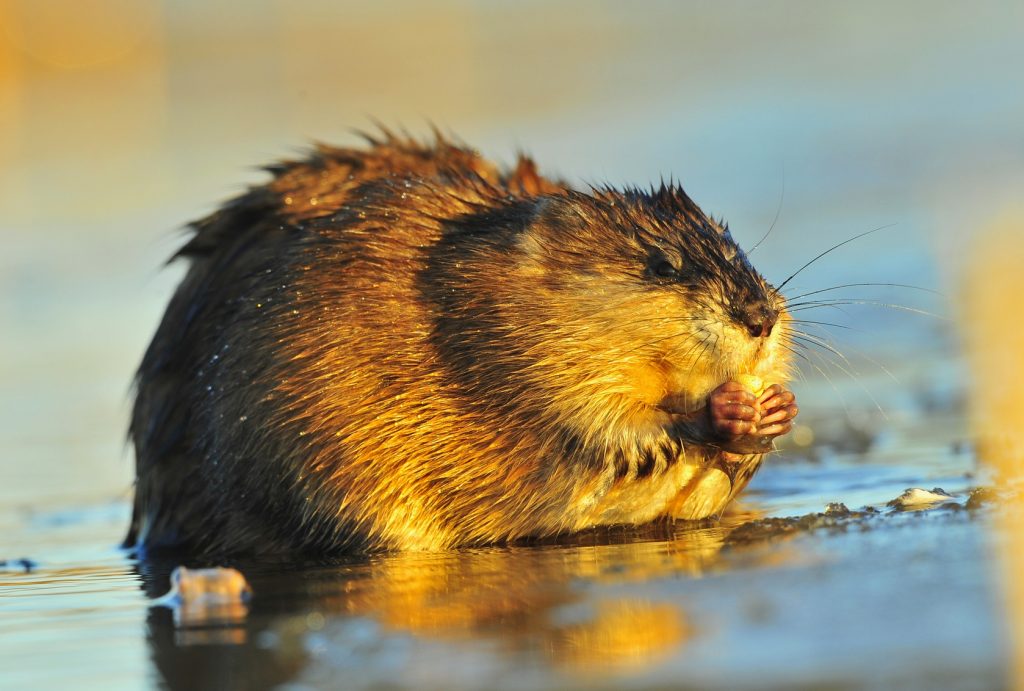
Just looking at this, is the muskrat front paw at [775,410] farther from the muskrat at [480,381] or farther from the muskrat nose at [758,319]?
the muskrat nose at [758,319]

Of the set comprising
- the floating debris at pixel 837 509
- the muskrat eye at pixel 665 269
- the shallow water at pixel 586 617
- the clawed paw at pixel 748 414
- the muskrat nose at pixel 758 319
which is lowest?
the shallow water at pixel 586 617

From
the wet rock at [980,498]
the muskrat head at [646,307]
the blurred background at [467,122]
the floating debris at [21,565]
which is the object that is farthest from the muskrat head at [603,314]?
the blurred background at [467,122]

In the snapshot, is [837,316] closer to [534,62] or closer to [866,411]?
[866,411]

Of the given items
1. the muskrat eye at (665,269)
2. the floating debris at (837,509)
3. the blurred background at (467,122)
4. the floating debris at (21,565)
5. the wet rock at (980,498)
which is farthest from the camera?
the blurred background at (467,122)

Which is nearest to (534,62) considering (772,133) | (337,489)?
(772,133)

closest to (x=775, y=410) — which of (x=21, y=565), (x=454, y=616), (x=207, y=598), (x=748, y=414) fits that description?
(x=748, y=414)

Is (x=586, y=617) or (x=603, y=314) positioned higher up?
(x=603, y=314)

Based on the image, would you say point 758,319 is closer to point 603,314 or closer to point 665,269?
point 665,269

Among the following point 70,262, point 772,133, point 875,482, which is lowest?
point 875,482
